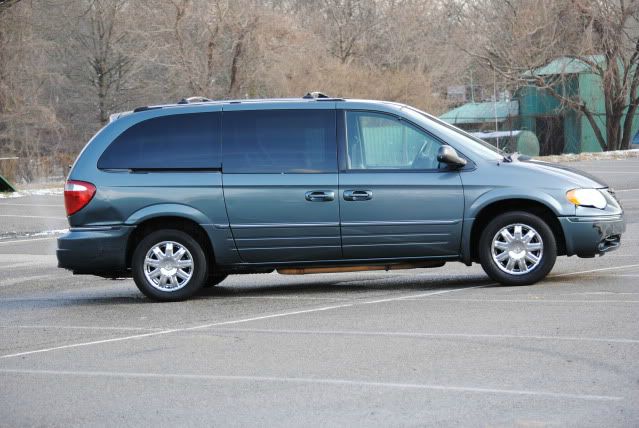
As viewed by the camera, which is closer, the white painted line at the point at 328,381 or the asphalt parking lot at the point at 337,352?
the asphalt parking lot at the point at 337,352

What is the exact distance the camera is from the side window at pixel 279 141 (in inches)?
428

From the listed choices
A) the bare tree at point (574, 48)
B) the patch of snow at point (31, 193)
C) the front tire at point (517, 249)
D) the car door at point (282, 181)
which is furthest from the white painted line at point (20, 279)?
the bare tree at point (574, 48)

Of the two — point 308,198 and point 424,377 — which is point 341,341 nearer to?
point 424,377

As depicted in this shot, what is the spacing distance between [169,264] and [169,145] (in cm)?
109

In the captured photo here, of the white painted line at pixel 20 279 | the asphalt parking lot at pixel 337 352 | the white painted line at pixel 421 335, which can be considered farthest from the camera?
the white painted line at pixel 20 279

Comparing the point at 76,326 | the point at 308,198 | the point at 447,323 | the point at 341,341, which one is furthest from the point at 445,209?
the point at 76,326

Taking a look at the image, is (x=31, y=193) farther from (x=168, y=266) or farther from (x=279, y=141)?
(x=279, y=141)

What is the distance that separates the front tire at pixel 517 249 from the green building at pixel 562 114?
35.7 m

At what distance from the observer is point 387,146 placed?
11086 mm

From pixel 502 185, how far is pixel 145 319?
3.37 m

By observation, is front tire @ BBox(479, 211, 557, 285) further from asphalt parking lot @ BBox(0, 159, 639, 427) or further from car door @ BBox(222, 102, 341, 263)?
car door @ BBox(222, 102, 341, 263)

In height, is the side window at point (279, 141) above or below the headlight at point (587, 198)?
above

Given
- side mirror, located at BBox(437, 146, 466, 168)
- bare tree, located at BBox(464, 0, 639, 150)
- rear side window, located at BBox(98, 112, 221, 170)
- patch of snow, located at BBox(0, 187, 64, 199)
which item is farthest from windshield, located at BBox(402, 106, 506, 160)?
bare tree, located at BBox(464, 0, 639, 150)

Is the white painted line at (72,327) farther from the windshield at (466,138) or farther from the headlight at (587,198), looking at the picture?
the headlight at (587,198)
